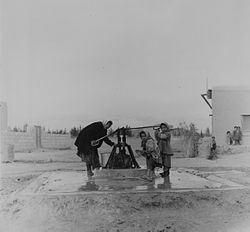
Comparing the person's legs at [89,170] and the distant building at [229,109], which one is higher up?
the distant building at [229,109]

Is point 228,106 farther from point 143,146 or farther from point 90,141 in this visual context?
point 90,141

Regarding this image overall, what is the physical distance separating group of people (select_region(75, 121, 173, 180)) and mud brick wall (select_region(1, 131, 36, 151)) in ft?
0.53

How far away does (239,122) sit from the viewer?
1.68m

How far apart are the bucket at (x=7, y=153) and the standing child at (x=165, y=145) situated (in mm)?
529

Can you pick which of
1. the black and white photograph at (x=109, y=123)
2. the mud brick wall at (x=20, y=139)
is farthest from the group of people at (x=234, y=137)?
the mud brick wall at (x=20, y=139)

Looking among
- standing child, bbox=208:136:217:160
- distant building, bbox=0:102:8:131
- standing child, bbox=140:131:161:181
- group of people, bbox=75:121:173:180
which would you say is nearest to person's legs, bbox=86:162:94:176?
group of people, bbox=75:121:173:180

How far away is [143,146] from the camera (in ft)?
5.57

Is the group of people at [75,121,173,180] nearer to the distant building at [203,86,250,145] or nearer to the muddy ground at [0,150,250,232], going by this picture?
the muddy ground at [0,150,250,232]

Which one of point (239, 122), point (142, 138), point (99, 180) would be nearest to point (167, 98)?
point (142, 138)

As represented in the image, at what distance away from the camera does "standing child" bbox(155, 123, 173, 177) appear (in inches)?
65.0

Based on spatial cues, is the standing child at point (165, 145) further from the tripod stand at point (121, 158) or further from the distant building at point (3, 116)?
the distant building at point (3, 116)

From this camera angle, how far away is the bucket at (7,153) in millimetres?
1632

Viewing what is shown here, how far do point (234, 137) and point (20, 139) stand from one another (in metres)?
0.79

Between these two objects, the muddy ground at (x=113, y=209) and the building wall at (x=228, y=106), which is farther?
the building wall at (x=228, y=106)
